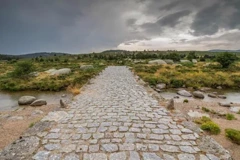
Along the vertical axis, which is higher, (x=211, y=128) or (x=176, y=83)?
(x=211, y=128)

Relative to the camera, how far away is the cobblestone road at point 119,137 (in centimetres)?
398

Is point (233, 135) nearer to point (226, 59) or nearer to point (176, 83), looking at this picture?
point (176, 83)

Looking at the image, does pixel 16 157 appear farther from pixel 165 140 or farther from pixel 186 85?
pixel 186 85

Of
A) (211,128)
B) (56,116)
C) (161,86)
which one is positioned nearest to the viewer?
(211,128)

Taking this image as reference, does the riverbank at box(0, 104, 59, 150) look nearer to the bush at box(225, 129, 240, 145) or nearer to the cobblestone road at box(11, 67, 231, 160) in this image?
the cobblestone road at box(11, 67, 231, 160)

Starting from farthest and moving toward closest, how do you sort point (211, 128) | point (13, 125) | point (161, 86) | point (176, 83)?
point (176, 83)
point (161, 86)
point (13, 125)
point (211, 128)

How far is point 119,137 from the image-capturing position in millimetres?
4758

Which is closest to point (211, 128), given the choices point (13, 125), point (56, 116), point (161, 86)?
point (56, 116)

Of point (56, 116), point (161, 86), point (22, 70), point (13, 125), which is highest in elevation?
point (56, 116)

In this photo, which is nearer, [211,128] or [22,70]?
[211,128]

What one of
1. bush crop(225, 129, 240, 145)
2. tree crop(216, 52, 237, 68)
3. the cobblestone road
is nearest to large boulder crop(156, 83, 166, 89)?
the cobblestone road

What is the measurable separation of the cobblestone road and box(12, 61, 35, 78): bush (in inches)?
747

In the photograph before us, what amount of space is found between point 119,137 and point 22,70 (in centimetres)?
2249

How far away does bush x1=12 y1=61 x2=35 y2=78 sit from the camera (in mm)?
22922
